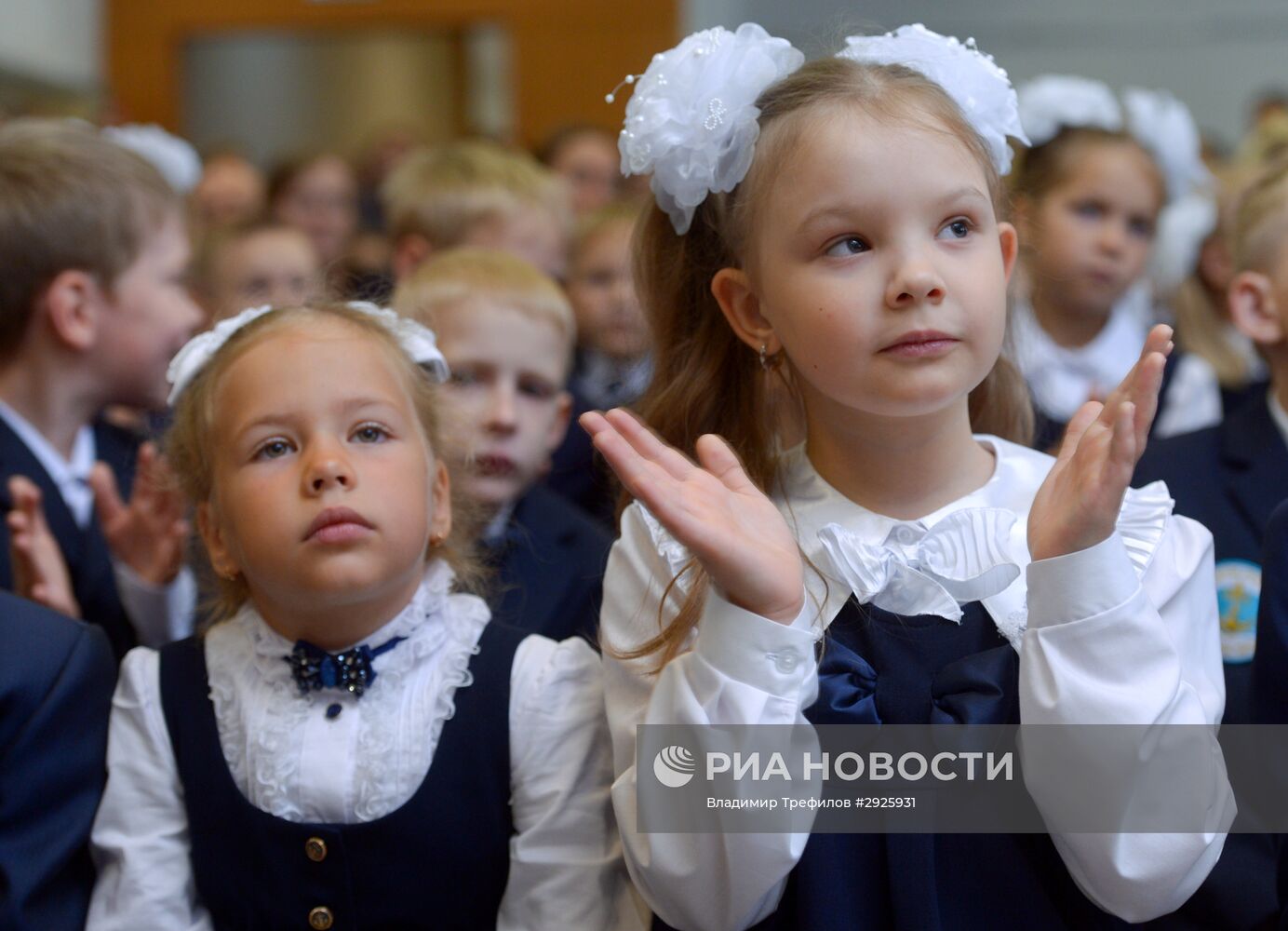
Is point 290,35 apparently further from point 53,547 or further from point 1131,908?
point 1131,908

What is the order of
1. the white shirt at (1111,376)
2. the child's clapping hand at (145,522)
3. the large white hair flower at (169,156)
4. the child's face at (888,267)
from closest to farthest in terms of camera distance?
the child's face at (888,267), the child's clapping hand at (145,522), the white shirt at (1111,376), the large white hair flower at (169,156)

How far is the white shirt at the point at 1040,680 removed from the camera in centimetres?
129

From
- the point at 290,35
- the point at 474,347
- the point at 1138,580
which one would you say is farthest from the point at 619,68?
the point at 1138,580

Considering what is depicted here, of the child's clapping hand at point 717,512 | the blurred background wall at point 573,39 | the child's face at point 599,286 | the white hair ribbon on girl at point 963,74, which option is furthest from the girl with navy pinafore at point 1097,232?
the blurred background wall at point 573,39

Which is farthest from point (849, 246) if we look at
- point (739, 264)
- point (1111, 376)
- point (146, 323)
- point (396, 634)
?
point (1111, 376)

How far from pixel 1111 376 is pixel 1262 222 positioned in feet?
3.33

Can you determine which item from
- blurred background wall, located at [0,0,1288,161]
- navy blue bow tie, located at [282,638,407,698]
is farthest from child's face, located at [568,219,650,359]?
blurred background wall, located at [0,0,1288,161]

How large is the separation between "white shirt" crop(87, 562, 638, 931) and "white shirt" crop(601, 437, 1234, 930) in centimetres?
12

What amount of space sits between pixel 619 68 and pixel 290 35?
75.5 inches

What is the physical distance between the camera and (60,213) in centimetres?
244

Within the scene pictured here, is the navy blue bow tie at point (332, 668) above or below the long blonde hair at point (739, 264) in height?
below

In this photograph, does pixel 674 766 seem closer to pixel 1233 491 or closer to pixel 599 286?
pixel 1233 491

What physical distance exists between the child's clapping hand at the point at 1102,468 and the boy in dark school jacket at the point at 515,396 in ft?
2.92

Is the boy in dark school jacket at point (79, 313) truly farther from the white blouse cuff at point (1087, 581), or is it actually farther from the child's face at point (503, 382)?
the white blouse cuff at point (1087, 581)
